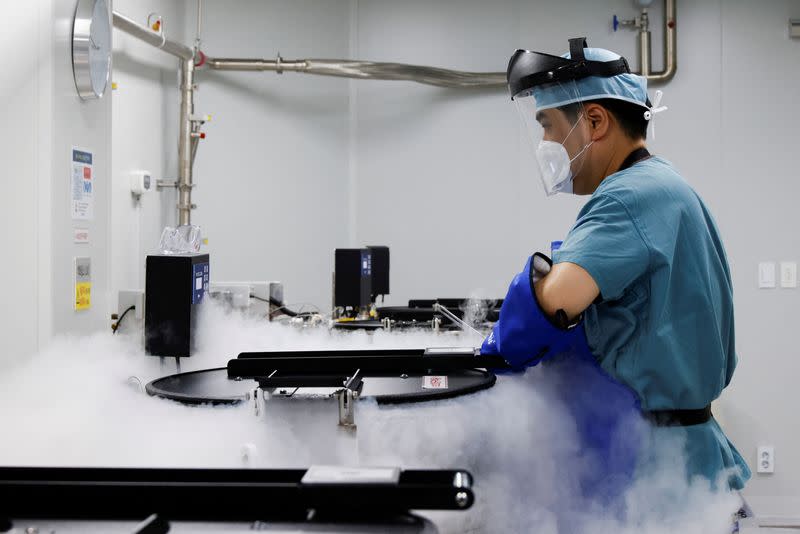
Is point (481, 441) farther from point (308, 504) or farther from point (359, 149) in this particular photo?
point (359, 149)

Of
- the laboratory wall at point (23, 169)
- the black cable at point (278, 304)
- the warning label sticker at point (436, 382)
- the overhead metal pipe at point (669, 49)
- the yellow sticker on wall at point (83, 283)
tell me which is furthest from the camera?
the overhead metal pipe at point (669, 49)

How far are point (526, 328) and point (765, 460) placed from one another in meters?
3.03

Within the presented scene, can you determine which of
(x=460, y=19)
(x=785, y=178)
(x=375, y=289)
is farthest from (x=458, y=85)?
(x=785, y=178)

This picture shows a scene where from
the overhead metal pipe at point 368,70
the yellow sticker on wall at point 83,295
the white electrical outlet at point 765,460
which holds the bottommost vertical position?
the white electrical outlet at point 765,460

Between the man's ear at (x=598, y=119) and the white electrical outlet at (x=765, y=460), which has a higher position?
the man's ear at (x=598, y=119)

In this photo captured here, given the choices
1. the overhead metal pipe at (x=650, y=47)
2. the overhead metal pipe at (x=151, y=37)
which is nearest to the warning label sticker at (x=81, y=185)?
the overhead metal pipe at (x=151, y=37)

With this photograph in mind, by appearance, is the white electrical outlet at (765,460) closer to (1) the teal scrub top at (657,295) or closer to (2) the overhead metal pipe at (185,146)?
(1) the teal scrub top at (657,295)

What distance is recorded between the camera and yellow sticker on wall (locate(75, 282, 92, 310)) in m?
2.07

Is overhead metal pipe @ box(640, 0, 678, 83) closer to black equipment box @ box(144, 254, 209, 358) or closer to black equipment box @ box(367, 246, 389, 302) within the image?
black equipment box @ box(367, 246, 389, 302)

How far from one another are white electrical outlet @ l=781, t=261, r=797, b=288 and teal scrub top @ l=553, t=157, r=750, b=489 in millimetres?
2774

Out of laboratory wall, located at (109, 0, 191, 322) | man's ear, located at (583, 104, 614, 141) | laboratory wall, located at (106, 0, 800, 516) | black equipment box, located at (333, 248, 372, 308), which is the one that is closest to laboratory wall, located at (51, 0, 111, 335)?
laboratory wall, located at (109, 0, 191, 322)

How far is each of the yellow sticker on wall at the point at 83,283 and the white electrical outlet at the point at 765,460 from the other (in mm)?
3040

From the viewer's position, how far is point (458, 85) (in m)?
3.89

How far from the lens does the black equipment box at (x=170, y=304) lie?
1.44 m
